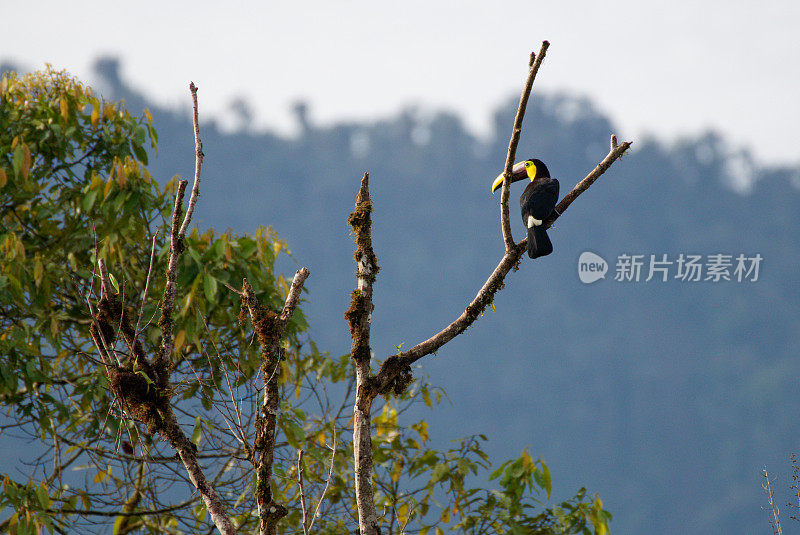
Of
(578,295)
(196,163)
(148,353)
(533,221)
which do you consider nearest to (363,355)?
(196,163)

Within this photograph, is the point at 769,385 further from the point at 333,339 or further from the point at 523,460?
the point at 523,460

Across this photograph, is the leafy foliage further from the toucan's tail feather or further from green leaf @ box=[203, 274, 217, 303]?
the toucan's tail feather

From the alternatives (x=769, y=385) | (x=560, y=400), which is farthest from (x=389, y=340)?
(x=769, y=385)

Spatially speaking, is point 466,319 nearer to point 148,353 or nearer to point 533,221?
point 533,221

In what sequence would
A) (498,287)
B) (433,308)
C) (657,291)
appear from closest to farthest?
(498,287)
(433,308)
(657,291)

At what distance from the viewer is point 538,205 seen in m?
3.91

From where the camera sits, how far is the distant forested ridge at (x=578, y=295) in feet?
170

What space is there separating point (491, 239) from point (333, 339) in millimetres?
21264

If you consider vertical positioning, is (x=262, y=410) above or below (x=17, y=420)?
below

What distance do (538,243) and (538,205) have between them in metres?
0.50

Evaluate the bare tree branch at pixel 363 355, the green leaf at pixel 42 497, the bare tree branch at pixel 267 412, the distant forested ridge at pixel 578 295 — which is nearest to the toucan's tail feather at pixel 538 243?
the bare tree branch at pixel 363 355

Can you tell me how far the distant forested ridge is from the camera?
170ft

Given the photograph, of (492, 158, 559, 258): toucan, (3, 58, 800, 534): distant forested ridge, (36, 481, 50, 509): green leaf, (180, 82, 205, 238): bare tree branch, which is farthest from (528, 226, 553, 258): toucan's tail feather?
(3, 58, 800, 534): distant forested ridge

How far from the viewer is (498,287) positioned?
2.79 m
